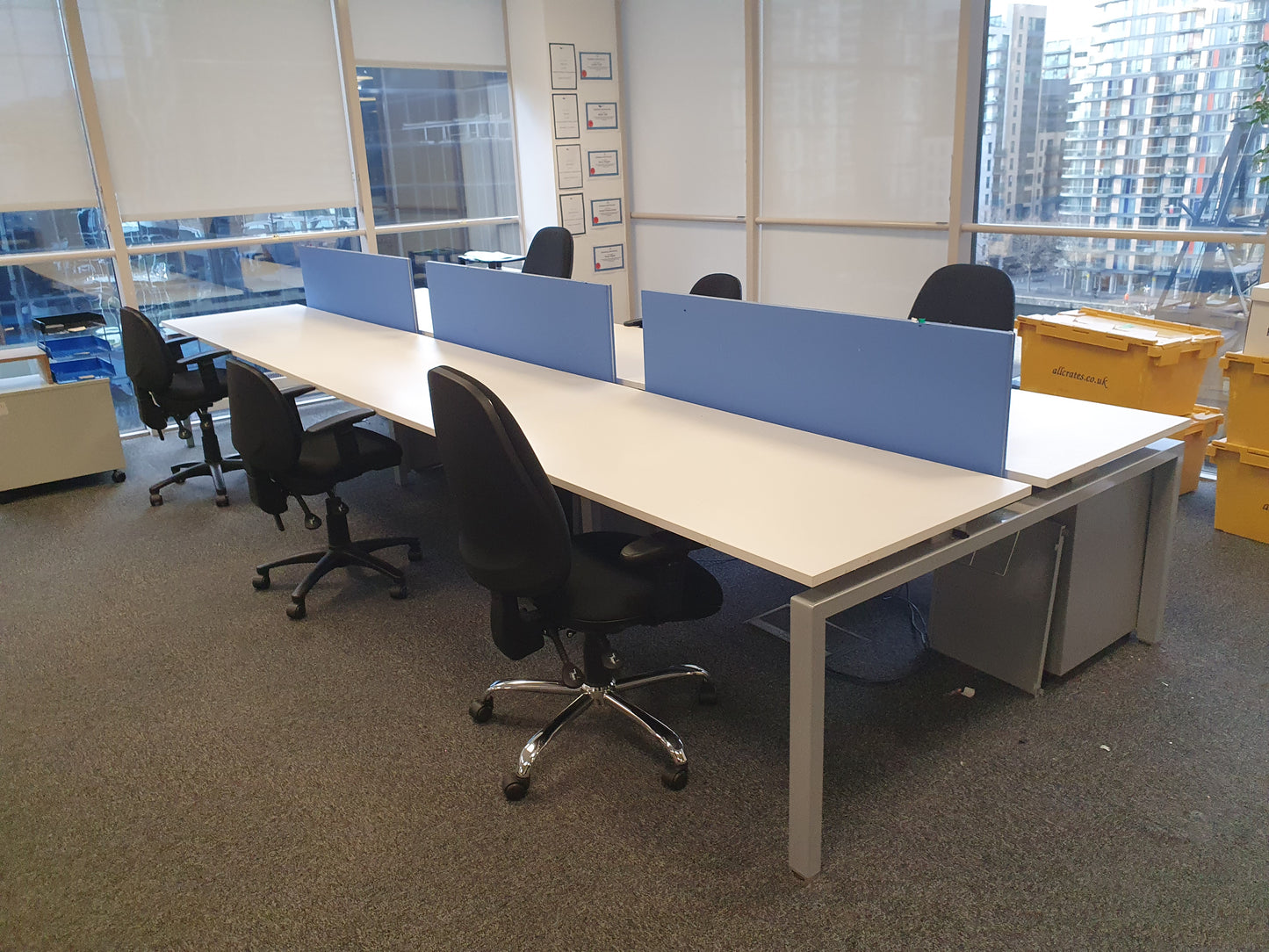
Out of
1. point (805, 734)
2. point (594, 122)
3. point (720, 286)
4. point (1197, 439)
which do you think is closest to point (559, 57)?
point (594, 122)

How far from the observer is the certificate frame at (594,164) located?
636 cm

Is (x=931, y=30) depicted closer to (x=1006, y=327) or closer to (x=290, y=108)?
(x=1006, y=327)

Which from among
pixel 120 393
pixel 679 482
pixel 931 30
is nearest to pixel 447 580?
pixel 679 482

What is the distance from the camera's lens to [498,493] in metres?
2.01

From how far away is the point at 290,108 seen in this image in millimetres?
5523

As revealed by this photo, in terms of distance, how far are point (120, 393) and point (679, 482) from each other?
4413 millimetres

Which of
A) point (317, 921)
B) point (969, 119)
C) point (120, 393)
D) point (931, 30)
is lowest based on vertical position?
point (317, 921)

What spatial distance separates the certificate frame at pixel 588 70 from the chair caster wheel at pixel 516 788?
5176mm

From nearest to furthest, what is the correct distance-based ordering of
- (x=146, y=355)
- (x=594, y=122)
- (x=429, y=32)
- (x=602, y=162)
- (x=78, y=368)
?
(x=146, y=355)
(x=78, y=368)
(x=429, y=32)
(x=594, y=122)
(x=602, y=162)

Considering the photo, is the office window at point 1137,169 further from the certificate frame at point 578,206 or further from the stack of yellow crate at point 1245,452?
the certificate frame at point 578,206

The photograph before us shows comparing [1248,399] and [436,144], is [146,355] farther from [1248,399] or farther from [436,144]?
[1248,399]

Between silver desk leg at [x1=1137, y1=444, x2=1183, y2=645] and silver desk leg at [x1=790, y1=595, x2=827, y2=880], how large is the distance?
1.37 m

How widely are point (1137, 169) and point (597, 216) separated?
3457 millimetres

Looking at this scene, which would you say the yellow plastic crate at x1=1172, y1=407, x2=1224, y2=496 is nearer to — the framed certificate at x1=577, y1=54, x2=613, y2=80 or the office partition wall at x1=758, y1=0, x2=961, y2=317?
the office partition wall at x1=758, y1=0, x2=961, y2=317
